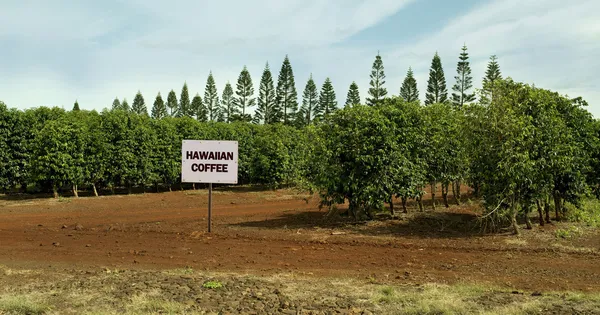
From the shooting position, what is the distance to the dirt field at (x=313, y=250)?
773 cm

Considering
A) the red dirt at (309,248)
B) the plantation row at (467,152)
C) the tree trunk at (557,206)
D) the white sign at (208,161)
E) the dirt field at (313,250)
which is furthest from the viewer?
the tree trunk at (557,206)

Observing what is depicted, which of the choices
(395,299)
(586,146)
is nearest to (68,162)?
(395,299)

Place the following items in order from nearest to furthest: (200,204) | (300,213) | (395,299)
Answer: (395,299), (300,213), (200,204)

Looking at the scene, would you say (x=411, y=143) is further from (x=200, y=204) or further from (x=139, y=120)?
(x=139, y=120)

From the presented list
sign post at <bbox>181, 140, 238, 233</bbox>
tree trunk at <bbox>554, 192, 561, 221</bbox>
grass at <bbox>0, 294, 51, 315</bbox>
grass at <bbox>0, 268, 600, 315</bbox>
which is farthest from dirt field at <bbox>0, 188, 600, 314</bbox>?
sign post at <bbox>181, 140, 238, 233</bbox>

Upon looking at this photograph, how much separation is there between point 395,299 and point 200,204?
15.5m

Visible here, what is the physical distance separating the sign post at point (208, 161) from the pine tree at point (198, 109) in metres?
56.0

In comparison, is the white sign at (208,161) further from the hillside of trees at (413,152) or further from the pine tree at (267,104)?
the pine tree at (267,104)

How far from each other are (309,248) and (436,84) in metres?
47.3

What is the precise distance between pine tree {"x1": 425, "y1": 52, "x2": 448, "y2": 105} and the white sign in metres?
44.6

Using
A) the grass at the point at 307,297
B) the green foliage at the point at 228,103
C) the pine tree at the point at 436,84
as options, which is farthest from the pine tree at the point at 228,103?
the grass at the point at 307,297

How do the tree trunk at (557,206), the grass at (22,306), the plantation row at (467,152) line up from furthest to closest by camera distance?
the tree trunk at (557,206)
the plantation row at (467,152)
the grass at (22,306)

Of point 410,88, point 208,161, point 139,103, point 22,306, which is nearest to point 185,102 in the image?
point 139,103

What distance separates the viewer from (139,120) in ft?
85.3
